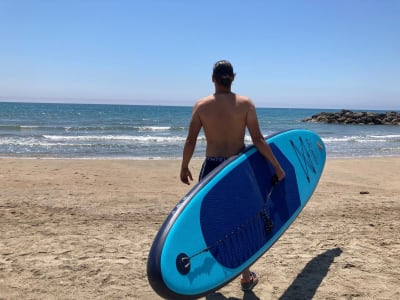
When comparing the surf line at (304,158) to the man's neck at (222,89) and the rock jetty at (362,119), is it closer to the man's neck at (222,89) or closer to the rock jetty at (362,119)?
the man's neck at (222,89)

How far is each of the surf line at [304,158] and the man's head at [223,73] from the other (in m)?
1.34

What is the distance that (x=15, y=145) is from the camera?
1480cm

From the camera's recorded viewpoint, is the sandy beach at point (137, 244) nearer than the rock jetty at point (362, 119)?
Yes

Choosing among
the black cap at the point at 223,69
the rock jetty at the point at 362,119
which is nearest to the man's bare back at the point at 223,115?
the black cap at the point at 223,69

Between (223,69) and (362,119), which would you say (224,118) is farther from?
(362,119)

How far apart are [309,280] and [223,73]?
6.20ft

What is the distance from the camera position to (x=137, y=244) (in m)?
4.02

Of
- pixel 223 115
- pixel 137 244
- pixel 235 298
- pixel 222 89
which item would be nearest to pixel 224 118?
pixel 223 115

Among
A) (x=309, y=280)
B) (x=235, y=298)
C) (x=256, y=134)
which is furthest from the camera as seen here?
(x=309, y=280)

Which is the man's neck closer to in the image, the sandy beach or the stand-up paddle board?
the stand-up paddle board

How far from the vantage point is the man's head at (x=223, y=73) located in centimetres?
284

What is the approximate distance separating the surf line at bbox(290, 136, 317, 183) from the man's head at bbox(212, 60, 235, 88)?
1343 millimetres

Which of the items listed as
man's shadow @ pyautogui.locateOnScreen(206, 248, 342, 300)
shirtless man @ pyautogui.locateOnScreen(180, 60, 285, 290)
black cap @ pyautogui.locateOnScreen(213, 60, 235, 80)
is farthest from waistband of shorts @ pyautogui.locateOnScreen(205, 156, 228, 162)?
man's shadow @ pyautogui.locateOnScreen(206, 248, 342, 300)

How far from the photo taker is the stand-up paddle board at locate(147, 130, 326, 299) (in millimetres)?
2359
